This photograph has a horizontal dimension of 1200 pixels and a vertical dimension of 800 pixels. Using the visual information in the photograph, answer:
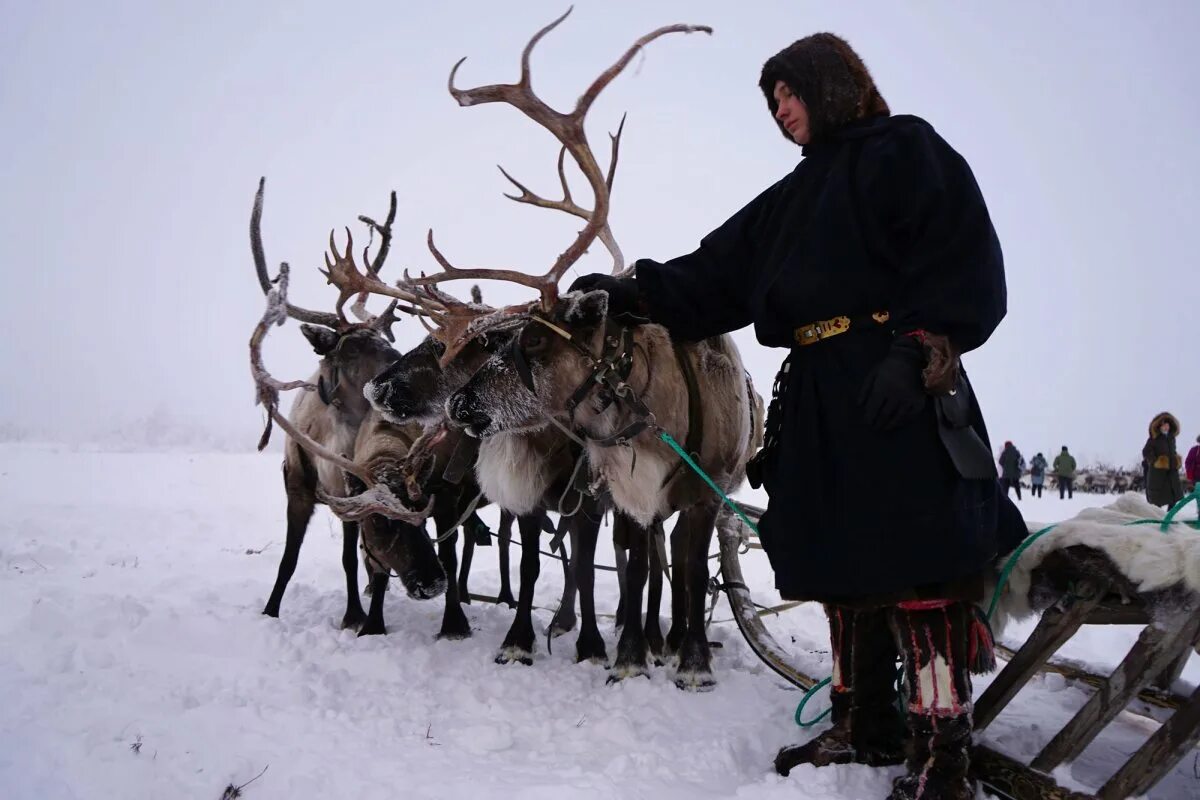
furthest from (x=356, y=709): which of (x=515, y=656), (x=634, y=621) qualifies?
(x=634, y=621)

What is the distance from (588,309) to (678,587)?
1.77 meters

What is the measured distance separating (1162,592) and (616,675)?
2.51 m

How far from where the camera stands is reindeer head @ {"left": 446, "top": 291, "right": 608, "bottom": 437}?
3.46 meters

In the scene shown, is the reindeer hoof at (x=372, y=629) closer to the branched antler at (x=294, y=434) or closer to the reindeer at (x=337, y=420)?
the reindeer at (x=337, y=420)

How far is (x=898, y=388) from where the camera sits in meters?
2.05

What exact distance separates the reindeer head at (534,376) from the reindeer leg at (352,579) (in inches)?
78.9

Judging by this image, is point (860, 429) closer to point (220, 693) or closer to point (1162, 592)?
point (1162, 592)

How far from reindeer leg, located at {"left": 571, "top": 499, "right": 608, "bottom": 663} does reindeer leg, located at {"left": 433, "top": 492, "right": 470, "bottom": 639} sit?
0.84m

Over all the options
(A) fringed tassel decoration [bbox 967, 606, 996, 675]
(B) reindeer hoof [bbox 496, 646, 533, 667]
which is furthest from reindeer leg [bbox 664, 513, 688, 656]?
(A) fringed tassel decoration [bbox 967, 606, 996, 675]

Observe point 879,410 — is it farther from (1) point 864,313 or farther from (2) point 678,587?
(2) point 678,587

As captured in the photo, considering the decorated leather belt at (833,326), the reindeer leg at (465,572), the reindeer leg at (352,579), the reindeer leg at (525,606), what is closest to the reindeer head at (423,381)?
the reindeer leg at (525,606)

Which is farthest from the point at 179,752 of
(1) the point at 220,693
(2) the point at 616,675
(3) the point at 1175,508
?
(3) the point at 1175,508

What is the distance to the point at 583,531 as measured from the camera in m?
4.54

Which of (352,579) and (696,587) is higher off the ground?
(696,587)
